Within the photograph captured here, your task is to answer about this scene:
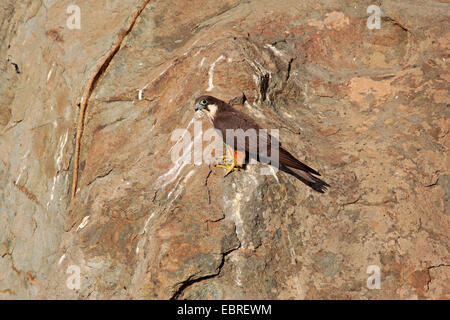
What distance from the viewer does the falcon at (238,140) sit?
4.31m

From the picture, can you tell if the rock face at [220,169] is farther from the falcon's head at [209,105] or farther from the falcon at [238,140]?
the falcon's head at [209,105]

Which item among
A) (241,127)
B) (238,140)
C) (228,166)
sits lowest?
(228,166)

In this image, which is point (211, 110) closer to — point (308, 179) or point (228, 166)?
point (228, 166)

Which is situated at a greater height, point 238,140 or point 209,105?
point 209,105

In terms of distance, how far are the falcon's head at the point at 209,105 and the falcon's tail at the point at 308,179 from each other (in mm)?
867

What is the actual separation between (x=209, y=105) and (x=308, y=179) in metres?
1.23

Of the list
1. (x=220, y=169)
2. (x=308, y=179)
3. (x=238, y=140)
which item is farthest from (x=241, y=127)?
(x=308, y=179)

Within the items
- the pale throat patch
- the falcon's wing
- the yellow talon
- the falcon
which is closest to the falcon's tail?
the falcon

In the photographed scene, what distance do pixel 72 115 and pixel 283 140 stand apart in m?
2.82

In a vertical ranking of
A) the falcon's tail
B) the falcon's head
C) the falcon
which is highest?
the falcon's head

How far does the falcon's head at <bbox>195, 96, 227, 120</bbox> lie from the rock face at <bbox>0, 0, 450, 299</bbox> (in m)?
0.25

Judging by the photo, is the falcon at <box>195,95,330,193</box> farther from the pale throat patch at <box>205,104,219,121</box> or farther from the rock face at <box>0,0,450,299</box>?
the rock face at <box>0,0,450,299</box>

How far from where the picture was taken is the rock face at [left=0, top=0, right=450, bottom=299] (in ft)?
12.7

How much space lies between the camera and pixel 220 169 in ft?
14.2
